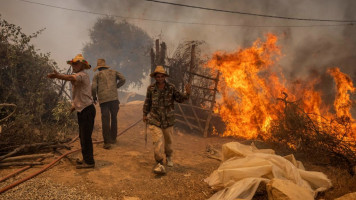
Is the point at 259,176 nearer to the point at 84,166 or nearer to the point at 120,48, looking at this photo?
the point at 84,166

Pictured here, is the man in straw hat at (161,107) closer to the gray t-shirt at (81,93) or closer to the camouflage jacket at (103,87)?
the gray t-shirt at (81,93)

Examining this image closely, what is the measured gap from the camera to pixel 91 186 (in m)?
3.38

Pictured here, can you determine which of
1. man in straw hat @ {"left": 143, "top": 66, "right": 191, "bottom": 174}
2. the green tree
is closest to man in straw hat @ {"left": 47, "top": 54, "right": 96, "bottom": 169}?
man in straw hat @ {"left": 143, "top": 66, "right": 191, "bottom": 174}

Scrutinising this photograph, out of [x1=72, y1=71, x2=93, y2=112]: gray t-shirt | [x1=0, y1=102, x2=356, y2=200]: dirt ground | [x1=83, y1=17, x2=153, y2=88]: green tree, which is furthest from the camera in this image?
[x1=83, y1=17, x2=153, y2=88]: green tree

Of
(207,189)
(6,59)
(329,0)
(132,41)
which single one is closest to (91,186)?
(207,189)

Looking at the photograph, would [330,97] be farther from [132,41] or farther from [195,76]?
[132,41]

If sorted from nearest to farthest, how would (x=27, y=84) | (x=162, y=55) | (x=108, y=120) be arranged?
(x=108, y=120)
(x=27, y=84)
(x=162, y=55)

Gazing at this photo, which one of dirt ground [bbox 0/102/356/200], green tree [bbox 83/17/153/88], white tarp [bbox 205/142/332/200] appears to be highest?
green tree [bbox 83/17/153/88]

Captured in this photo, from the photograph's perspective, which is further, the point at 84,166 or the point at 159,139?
the point at 159,139

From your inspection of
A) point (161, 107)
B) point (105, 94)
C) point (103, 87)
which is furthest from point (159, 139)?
point (103, 87)

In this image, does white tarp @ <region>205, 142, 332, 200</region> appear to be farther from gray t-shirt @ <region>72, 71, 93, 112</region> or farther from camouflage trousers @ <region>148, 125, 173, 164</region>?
gray t-shirt @ <region>72, 71, 93, 112</region>

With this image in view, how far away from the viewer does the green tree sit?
3750 centimetres

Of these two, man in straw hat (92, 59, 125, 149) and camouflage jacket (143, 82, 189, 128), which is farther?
man in straw hat (92, 59, 125, 149)

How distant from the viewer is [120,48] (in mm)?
37875
